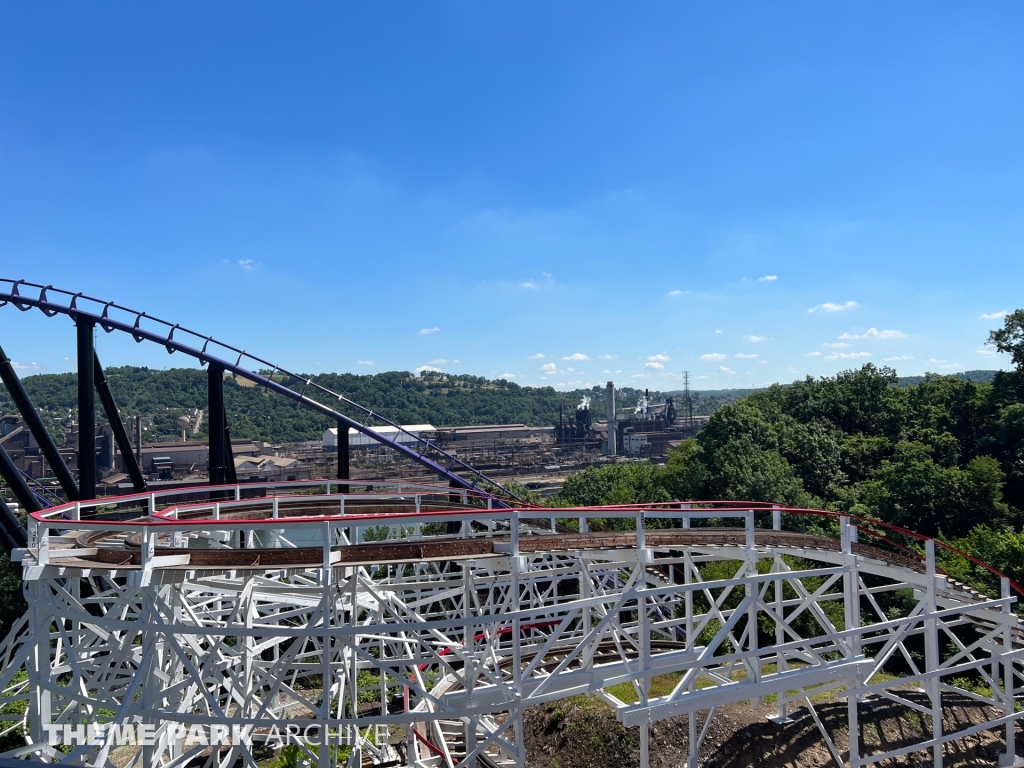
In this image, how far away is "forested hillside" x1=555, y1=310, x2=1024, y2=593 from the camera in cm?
3412

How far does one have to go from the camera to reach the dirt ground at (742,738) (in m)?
14.8

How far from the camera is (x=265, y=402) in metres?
145

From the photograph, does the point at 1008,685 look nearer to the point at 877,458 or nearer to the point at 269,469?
the point at 877,458

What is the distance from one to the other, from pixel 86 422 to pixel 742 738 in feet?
66.4

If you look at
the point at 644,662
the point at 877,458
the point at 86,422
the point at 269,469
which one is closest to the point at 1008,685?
the point at 644,662

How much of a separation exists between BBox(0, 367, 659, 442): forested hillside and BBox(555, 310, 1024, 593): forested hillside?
8496cm

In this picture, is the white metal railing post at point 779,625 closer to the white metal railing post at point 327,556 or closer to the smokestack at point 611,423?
the white metal railing post at point 327,556

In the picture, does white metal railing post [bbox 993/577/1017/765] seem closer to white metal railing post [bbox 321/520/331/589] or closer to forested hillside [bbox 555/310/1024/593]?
forested hillside [bbox 555/310/1024/593]

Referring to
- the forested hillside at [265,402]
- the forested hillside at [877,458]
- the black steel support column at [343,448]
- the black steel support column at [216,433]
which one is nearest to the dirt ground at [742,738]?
the forested hillside at [877,458]

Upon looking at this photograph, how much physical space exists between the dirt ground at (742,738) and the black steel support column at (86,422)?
14.8 meters

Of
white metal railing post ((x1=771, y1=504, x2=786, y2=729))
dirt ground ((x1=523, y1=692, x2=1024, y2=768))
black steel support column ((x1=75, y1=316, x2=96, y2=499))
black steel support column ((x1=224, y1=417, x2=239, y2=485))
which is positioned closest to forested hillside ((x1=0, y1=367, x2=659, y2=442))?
black steel support column ((x1=224, y1=417, x2=239, y2=485))

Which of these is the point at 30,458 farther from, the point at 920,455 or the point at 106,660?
the point at 920,455

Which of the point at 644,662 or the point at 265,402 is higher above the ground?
the point at 265,402

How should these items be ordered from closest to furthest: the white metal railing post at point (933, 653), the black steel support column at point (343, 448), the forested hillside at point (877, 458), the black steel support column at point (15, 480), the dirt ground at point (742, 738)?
the white metal railing post at point (933, 653), the dirt ground at point (742, 738), the black steel support column at point (15, 480), the black steel support column at point (343, 448), the forested hillside at point (877, 458)
